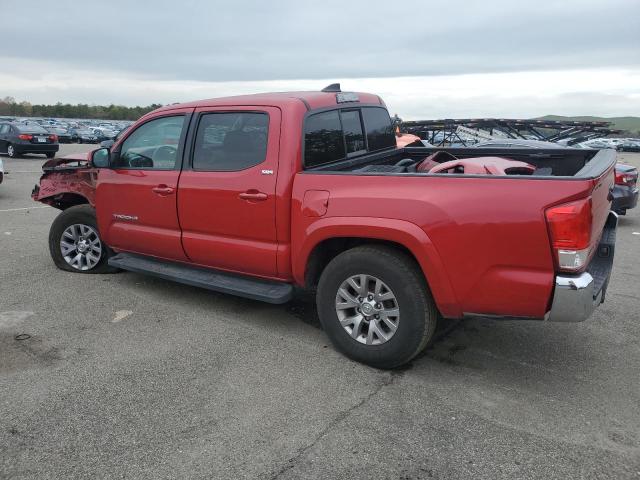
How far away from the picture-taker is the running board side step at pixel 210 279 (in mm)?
4359

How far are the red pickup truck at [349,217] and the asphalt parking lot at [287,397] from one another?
0.41 metres

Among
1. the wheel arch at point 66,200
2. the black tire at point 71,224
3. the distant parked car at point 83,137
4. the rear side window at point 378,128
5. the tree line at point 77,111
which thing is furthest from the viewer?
the tree line at point 77,111

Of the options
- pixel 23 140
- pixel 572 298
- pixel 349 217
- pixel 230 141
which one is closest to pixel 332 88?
pixel 230 141

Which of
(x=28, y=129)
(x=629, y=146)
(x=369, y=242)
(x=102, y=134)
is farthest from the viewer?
(x=629, y=146)

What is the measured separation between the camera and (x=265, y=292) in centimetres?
438

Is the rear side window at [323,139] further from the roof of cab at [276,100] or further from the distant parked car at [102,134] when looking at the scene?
the distant parked car at [102,134]

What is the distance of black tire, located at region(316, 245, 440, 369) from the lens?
364 centimetres

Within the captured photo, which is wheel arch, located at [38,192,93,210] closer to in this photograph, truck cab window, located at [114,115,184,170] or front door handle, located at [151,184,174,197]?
truck cab window, located at [114,115,184,170]

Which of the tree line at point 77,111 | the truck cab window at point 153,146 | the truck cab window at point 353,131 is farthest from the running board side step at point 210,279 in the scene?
the tree line at point 77,111

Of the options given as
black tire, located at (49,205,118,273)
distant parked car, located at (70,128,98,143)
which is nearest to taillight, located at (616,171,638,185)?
black tire, located at (49,205,118,273)

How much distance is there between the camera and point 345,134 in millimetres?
4836

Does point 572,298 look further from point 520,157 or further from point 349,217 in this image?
point 520,157

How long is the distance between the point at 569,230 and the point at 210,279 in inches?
113

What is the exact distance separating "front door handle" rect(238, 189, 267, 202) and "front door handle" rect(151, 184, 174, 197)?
0.86 metres
